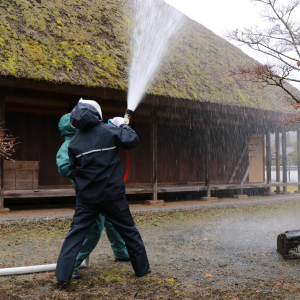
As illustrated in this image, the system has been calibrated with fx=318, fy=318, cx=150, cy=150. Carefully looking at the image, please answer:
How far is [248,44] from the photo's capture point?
522 centimetres

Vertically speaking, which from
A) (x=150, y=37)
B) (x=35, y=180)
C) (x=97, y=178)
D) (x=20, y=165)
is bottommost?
(x=35, y=180)

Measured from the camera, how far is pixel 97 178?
8.93 ft

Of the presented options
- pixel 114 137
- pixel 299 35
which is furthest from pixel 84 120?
pixel 299 35

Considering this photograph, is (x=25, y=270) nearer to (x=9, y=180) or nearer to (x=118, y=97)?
(x=9, y=180)

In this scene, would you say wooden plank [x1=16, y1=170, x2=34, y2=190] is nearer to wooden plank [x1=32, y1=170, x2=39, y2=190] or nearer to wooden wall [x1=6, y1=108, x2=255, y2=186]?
wooden plank [x1=32, y1=170, x2=39, y2=190]

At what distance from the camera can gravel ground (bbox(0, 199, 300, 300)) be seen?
2.57 meters

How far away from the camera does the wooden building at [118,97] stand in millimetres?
6238

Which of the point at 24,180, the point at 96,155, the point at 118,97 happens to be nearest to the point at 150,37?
the point at 118,97

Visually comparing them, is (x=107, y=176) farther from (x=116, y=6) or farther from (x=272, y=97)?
(x=272, y=97)

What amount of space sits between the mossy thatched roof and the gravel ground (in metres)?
2.84

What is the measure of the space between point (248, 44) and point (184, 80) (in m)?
2.73

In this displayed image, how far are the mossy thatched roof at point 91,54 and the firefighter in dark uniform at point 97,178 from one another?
3403 mm

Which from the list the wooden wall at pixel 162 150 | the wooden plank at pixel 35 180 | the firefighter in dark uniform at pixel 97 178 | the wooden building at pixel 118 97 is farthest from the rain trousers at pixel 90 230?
the wooden wall at pixel 162 150

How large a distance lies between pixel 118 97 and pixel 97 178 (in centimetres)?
478
